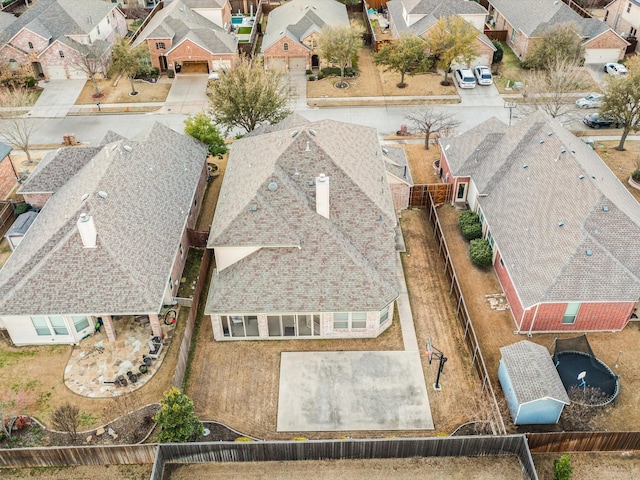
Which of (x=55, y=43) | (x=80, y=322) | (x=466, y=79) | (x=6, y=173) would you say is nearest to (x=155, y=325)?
(x=80, y=322)

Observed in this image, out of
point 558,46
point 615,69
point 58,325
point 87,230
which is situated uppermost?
point 87,230

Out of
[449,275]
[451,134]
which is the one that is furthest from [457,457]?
[451,134]

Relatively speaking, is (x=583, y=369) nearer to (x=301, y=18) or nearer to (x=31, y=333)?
(x=31, y=333)

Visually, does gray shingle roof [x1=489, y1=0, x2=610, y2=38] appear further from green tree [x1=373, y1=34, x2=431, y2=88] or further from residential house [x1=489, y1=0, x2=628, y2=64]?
green tree [x1=373, y1=34, x2=431, y2=88]

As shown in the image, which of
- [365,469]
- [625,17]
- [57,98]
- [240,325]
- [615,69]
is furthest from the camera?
[625,17]

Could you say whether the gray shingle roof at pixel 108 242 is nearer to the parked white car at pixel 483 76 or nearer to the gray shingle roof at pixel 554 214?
the gray shingle roof at pixel 554 214
